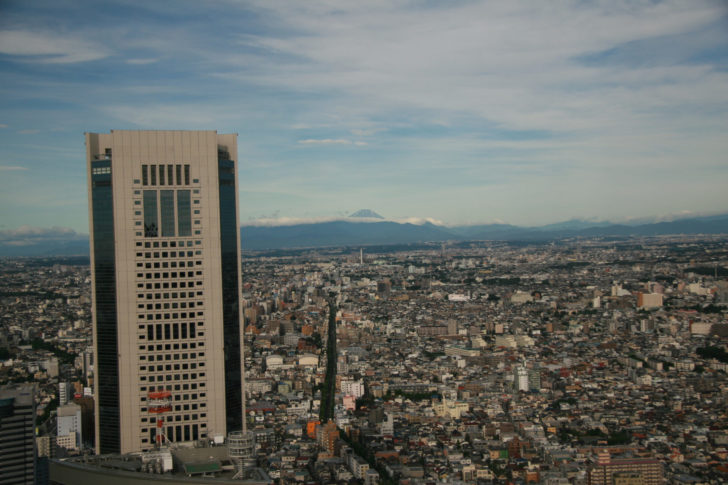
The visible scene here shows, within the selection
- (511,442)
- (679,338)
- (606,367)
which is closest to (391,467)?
(511,442)

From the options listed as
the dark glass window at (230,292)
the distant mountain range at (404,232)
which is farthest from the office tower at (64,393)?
the distant mountain range at (404,232)

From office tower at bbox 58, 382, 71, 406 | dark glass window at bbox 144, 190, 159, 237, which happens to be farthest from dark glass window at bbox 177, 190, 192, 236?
office tower at bbox 58, 382, 71, 406

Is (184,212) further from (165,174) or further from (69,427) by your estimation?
(69,427)

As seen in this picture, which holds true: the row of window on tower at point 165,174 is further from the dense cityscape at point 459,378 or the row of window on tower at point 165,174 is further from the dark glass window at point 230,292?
the dense cityscape at point 459,378

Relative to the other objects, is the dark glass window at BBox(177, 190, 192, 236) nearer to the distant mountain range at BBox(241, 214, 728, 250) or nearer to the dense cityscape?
the dense cityscape

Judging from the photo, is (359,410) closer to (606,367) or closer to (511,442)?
(511,442)

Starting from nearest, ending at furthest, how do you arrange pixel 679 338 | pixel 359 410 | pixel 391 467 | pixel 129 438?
pixel 129 438
pixel 391 467
pixel 359 410
pixel 679 338

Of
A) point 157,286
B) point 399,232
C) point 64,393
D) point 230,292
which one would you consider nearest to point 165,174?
point 157,286
